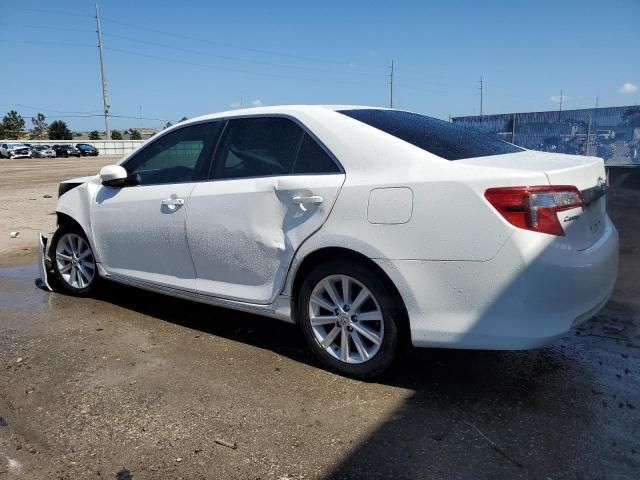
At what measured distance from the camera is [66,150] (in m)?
59.5

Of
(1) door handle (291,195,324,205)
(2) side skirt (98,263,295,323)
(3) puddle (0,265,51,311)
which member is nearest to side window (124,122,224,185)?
(2) side skirt (98,263,295,323)

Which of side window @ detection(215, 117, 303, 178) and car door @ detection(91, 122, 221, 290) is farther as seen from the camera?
car door @ detection(91, 122, 221, 290)

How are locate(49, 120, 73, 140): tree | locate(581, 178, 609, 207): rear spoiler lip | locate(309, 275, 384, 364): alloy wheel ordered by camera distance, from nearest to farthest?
1. locate(581, 178, 609, 207): rear spoiler lip
2. locate(309, 275, 384, 364): alloy wheel
3. locate(49, 120, 73, 140): tree

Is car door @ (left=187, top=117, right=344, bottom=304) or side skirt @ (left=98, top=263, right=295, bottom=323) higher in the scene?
car door @ (left=187, top=117, right=344, bottom=304)

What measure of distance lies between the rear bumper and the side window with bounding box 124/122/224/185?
1727 mm

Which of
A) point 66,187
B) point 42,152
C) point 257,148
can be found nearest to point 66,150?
point 42,152

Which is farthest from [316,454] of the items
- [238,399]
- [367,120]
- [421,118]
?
[421,118]

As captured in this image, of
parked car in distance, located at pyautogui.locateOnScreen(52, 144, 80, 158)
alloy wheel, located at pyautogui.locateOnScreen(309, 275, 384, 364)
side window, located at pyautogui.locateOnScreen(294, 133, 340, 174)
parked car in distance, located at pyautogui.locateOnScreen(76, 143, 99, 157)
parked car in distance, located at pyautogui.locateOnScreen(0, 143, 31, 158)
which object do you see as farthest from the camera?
parked car in distance, located at pyautogui.locateOnScreen(76, 143, 99, 157)

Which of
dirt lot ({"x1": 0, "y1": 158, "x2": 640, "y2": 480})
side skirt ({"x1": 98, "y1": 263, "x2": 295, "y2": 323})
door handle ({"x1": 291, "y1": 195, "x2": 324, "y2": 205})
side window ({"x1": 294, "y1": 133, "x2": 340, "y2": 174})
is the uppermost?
side window ({"x1": 294, "y1": 133, "x2": 340, "y2": 174})

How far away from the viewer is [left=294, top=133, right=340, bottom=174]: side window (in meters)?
3.40

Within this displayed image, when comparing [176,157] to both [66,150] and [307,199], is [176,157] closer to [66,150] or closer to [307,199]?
[307,199]

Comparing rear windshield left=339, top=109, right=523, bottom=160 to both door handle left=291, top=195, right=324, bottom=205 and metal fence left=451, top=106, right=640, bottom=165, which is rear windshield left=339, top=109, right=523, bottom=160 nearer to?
door handle left=291, top=195, right=324, bottom=205

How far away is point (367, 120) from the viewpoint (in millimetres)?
3566

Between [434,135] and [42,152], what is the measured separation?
197 ft
